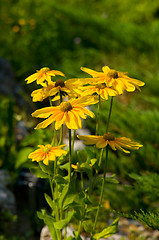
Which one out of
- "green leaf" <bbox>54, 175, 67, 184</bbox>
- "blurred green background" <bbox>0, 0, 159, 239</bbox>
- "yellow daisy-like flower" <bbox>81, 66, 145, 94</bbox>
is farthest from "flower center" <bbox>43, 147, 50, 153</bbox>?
"blurred green background" <bbox>0, 0, 159, 239</bbox>

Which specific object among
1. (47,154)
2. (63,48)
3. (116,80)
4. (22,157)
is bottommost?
(22,157)

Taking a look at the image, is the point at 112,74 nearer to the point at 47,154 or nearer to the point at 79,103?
the point at 79,103

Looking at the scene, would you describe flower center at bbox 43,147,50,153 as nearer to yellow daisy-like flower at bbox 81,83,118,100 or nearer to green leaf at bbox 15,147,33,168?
yellow daisy-like flower at bbox 81,83,118,100

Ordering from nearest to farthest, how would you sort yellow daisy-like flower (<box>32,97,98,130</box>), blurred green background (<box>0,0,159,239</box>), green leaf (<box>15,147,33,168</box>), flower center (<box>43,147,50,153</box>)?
yellow daisy-like flower (<box>32,97,98,130</box>), flower center (<box>43,147,50,153</box>), green leaf (<box>15,147,33,168</box>), blurred green background (<box>0,0,159,239</box>)

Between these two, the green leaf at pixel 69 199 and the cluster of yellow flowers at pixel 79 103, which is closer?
the cluster of yellow flowers at pixel 79 103

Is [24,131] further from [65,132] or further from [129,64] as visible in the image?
[129,64]

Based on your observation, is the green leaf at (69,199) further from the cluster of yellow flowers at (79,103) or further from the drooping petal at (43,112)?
the drooping petal at (43,112)

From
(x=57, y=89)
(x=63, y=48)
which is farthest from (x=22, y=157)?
(x=63, y=48)

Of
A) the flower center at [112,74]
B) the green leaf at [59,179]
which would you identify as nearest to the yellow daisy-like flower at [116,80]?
the flower center at [112,74]
